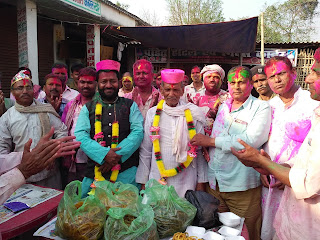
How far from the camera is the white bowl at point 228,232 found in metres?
1.89

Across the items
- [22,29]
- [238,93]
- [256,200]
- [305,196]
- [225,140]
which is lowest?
[256,200]

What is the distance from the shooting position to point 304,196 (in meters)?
1.59

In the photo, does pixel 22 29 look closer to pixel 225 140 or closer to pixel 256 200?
pixel 225 140

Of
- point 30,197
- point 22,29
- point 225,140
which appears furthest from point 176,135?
point 22,29

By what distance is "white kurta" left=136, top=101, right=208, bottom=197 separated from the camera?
283 centimetres

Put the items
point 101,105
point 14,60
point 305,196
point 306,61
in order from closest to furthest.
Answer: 1. point 305,196
2. point 101,105
3. point 14,60
4. point 306,61

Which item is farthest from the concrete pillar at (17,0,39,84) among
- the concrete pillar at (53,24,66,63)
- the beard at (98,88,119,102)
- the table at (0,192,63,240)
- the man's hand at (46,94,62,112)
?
the table at (0,192,63,240)

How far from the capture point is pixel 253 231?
2.78 meters

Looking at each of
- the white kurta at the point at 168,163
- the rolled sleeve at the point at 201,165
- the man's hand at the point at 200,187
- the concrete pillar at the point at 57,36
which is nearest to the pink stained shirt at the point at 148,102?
the white kurta at the point at 168,163

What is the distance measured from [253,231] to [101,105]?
2.27 metres

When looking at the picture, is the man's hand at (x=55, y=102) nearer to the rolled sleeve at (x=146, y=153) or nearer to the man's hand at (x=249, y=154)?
the rolled sleeve at (x=146, y=153)

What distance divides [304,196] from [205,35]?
747 cm

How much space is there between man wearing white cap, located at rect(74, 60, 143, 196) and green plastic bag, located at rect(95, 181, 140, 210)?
2.26ft

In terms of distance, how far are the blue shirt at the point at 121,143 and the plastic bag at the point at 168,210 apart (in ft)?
2.83
